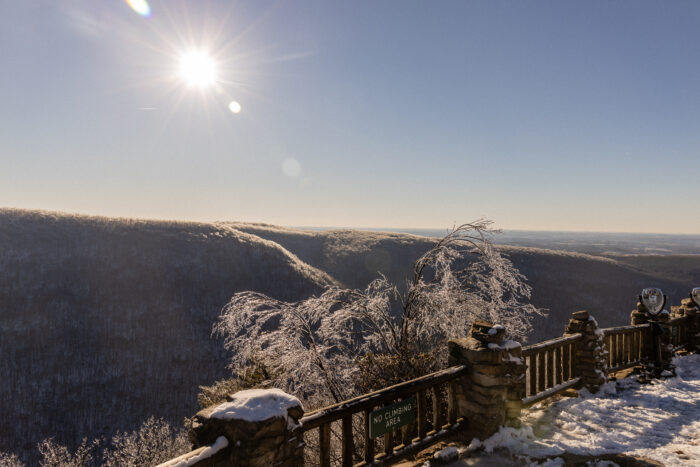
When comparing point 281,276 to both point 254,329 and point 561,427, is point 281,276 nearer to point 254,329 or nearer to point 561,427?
point 254,329

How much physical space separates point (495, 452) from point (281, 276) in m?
53.2

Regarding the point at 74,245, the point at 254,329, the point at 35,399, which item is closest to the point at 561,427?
the point at 254,329

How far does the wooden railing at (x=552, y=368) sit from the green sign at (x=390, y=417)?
2820 mm

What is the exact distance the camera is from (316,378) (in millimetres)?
9031

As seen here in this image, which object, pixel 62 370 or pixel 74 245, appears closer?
pixel 62 370

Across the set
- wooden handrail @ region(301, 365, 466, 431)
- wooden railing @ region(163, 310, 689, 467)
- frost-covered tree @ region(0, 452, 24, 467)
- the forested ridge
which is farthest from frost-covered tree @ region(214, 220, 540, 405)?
the forested ridge

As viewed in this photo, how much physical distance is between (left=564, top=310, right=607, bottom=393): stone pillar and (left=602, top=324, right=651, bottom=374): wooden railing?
2.59 feet

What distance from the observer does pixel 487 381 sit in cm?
493

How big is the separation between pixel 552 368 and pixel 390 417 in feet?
15.0

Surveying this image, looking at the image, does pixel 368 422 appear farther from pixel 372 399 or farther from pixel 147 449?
pixel 147 449

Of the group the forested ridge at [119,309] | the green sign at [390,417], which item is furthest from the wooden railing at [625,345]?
the forested ridge at [119,309]

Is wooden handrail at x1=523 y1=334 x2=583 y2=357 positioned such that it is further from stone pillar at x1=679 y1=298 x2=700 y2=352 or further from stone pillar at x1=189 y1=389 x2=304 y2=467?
stone pillar at x1=679 y1=298 x2=700 y2=352

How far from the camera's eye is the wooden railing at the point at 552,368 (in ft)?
20.6

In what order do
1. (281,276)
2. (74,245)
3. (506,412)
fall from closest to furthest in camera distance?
1. (506,412)
2. (74,245)
3. (281,276)
